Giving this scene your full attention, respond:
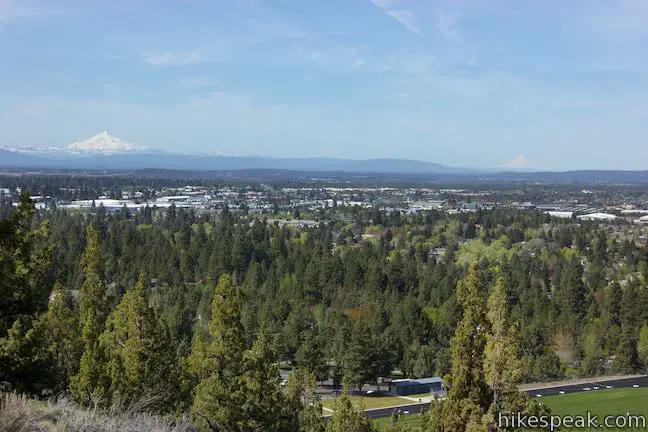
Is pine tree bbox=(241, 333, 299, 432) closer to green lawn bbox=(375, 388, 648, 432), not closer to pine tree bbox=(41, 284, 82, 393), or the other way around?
pine tree bbox=(41, 284, 82, 393)

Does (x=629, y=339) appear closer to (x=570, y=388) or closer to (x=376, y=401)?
(x=570, y=388)

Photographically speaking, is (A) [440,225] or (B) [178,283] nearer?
(B) [178,283]

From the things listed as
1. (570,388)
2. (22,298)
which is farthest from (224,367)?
(570,388)

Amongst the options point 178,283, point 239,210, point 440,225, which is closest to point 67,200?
point 239,210

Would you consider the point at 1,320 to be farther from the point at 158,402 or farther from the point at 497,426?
the point at 497,426

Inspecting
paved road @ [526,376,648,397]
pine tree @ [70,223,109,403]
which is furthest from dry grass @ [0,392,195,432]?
paved road @ [526,376,648,397]

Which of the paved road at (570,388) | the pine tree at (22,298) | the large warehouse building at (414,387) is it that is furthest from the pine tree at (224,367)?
the large warehouse building at (414,387)

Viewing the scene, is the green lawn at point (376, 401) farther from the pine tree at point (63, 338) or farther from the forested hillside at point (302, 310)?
the pine tree at point (63, 338)
